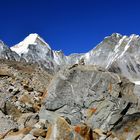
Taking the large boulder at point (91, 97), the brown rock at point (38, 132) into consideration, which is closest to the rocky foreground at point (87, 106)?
the large boulder at point (91, 97)

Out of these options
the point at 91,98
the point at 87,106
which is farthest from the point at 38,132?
the point at 91,98

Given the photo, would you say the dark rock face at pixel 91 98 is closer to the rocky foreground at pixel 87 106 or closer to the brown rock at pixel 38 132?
the rocky foreground at pixel 87 106

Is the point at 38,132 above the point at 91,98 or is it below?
below

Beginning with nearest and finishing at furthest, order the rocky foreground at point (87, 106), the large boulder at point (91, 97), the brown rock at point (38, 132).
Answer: the brown rock at point (38, 132), the rocky foreground at point (87, 106), the large boulder at point (91, 97)

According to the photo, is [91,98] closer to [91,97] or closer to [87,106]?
[91,97]

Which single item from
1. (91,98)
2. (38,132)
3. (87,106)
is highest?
(91,98)

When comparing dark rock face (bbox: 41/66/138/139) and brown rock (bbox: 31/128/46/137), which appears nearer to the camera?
brown rock (bbox: 31/128/46/137)

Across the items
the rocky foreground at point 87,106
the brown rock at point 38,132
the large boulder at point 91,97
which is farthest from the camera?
the large boulder at point 91,97

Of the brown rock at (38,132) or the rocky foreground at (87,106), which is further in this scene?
the rocky foreground at (87,106)

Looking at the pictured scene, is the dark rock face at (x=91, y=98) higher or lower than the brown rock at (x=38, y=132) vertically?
higher

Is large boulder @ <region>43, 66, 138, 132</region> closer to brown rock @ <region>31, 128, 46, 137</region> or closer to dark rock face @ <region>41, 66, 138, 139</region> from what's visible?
dark rock face @ <region>41, 66, 138, 139</region>

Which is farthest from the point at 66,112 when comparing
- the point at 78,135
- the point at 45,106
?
the point at 78,135

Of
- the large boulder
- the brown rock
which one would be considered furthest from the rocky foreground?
the brown rock

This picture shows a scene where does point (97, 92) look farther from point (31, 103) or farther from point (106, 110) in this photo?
point (31, 103)
